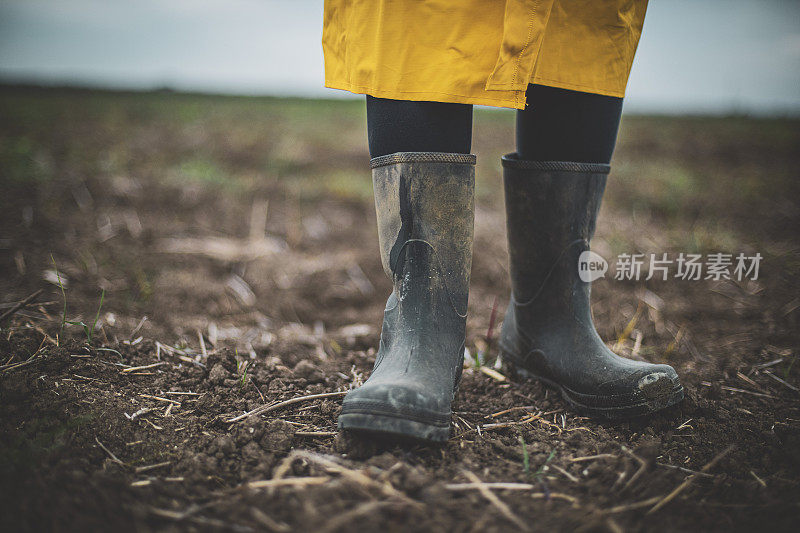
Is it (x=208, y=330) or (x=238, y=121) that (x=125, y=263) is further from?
(x=238, y=121)

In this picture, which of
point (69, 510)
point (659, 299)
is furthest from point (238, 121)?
point (69, 510)

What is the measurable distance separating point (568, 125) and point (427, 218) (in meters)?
0.46

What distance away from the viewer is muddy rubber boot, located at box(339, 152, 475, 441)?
1023 mm

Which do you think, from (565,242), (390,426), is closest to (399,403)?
(390,426)

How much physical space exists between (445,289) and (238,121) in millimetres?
6183

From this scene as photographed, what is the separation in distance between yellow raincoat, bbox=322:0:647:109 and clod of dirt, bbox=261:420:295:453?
2.45ft

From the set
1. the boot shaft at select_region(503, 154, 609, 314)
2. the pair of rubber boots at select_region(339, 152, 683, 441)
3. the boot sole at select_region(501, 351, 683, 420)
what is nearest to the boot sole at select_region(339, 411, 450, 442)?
the pair of rubber boots at select_region(339, 152, 683, 441)

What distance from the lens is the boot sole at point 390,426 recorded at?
0.89 m

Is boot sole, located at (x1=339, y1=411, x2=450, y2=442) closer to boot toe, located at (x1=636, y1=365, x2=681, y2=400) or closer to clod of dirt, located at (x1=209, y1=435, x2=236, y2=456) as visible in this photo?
clod of dirt, located at (x1=209, y1=435, x2=236, y2=456)

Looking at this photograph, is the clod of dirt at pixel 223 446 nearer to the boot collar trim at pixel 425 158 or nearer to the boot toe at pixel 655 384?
the boot collar trim at pixel 425 158

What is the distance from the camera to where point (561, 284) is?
4.11 feet

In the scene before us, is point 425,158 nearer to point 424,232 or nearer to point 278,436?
point 424,232

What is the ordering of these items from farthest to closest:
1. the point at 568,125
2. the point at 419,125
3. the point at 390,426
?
1. the point at 568,125
2. the point at 419,125
3. the point at 390,426

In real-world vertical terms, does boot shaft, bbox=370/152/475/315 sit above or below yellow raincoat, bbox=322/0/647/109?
below
